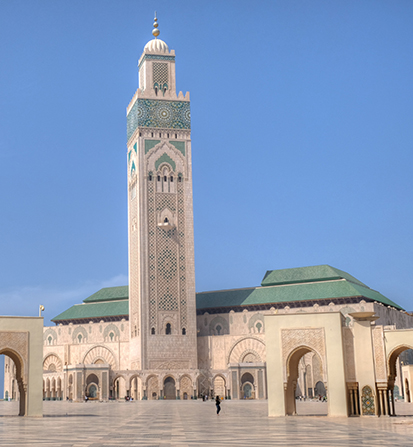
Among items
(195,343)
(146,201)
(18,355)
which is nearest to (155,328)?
(195,343)

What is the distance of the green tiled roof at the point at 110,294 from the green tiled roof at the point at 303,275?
1096 cm

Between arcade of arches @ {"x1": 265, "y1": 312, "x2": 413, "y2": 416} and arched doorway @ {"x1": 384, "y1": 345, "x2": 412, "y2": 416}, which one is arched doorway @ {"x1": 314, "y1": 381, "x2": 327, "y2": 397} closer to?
arched doorway @ {"x1": 384, "y1": 345, "x2": 412, "y2": 416}

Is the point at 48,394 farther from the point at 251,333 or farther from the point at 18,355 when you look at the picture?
the point at 18,355

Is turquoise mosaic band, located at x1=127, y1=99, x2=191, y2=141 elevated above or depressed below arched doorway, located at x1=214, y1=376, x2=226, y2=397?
above

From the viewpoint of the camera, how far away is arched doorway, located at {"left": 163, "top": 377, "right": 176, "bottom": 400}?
140ft

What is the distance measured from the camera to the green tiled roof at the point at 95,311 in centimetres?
4981

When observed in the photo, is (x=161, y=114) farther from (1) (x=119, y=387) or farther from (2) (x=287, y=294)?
(1) (x=119, y=387)

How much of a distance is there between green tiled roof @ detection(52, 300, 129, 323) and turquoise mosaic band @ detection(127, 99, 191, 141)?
1293 centimetres

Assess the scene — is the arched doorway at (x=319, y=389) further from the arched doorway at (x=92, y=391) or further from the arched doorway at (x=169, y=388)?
the arched doorway at (x=92, y=391)

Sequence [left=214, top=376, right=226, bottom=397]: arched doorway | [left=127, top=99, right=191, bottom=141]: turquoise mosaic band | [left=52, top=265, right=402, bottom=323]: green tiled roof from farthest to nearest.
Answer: [left=127, top=99, right=191, bottom=141]: turquoise mosaic band < [left=52, top=265, right=402, bottom=323]: green tiled roof < [left=214, top=376, right=226, bottom=397]: arched doorway

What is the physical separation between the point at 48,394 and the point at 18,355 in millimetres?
28080

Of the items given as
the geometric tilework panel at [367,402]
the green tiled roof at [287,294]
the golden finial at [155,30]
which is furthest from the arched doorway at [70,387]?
the geometric tilework panel at [367,402]

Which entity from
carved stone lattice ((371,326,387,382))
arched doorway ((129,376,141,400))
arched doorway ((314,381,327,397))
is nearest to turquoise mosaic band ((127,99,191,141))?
arched doorway ((129,376,141,400))

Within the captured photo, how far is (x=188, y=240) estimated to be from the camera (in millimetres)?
45406
